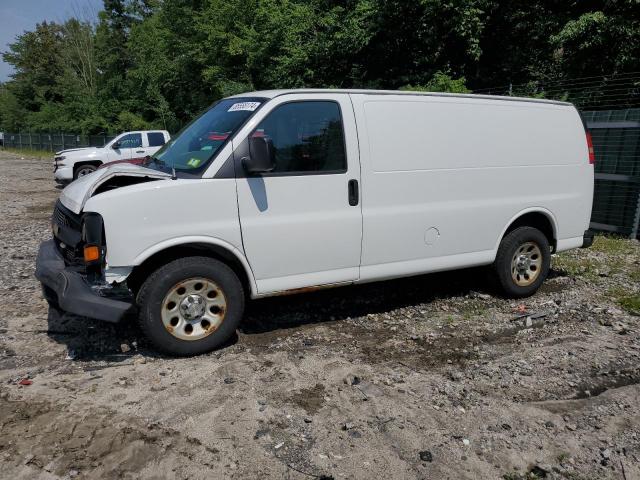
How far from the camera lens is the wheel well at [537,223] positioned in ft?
19.0

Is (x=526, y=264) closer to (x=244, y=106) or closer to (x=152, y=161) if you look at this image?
(x=244, y=106)

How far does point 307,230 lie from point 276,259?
359 millimetres

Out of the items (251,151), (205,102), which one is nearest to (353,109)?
(251,151)

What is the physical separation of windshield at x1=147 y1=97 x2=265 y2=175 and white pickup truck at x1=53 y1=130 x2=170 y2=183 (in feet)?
38.7

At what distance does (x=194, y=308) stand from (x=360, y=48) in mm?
15690

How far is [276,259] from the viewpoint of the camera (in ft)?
14.5

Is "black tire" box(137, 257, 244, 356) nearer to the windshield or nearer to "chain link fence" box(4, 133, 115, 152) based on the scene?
the windshield

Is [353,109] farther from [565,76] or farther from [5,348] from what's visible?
[565,76]

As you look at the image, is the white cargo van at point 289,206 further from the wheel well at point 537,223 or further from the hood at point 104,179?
the wheel well at point 537,223

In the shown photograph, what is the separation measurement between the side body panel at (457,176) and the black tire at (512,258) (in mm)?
176

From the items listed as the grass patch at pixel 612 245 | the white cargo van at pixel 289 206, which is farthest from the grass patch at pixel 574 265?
the white cargo van at pixel 289 206

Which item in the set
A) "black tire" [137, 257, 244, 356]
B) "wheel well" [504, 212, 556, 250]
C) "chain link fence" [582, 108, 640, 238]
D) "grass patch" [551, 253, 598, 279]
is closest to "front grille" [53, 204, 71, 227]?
"black tire" [137, 257, 244, 356]

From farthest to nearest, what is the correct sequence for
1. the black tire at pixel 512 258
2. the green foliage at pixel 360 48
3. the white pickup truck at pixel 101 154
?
the white pickup truck at pixel 101 154 < the green foliage at pixel 360 48 < the black tire at pixel 512 258

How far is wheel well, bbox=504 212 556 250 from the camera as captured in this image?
580 centimetres
